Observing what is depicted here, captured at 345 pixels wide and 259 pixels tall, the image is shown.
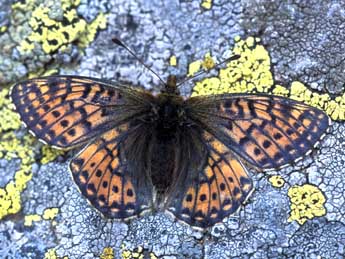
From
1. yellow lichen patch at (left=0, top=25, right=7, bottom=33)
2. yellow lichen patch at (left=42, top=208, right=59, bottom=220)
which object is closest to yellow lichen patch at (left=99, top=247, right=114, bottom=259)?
yellow lichen patch at (left=42, top=208, right=59, bottom=220)

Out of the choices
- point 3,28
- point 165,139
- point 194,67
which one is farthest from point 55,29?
point 165,139

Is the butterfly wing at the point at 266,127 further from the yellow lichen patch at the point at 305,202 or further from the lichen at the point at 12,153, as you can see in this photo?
the lichen at the point at 12,153

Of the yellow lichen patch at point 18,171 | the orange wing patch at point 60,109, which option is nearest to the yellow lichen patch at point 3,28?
the yellow lichen patch at point 18,171

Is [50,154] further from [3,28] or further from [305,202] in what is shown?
[305,202]

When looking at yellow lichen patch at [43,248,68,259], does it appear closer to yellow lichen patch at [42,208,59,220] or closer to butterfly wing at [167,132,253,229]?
yellow lichen patch at [42,208,59,220]

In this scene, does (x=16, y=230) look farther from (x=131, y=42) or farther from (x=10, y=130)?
(x=131, y=42)

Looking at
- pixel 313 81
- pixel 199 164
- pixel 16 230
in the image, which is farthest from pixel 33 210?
pixel 313 81

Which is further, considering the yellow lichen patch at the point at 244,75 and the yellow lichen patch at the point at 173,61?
the yellow lichen patch at the point at 173,61
